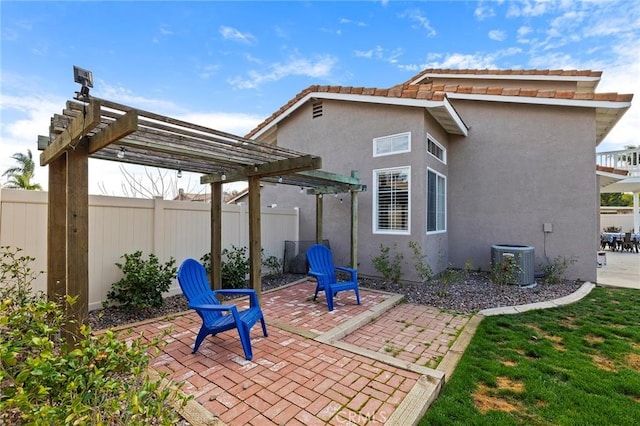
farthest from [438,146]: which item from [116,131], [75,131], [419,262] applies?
[75,131]

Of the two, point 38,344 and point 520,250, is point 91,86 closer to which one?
point 38,344

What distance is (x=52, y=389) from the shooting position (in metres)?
1.64

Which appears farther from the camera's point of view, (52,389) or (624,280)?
(624,280)

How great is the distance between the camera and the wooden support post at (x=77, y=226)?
10.4ft

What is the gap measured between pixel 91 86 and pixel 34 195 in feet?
9.07

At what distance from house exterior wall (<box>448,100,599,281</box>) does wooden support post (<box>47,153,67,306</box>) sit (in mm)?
9143

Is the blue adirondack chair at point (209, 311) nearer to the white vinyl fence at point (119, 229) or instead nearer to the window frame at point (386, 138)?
the white vinyl fence at point (119, 229)

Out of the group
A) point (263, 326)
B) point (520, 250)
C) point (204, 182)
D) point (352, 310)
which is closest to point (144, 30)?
point (204, 182)

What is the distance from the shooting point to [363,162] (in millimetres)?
8305

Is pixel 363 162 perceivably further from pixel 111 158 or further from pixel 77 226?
pixel 77 226

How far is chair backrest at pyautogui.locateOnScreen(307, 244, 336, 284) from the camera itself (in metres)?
5.89

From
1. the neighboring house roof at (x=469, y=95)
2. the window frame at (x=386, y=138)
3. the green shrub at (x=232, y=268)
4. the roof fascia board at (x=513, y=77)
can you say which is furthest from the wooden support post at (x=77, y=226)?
the roof fascia board at (x=513, y=77)

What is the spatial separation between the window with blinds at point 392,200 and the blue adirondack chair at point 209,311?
15.2ft

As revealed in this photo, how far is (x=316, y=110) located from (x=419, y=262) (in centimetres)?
559
